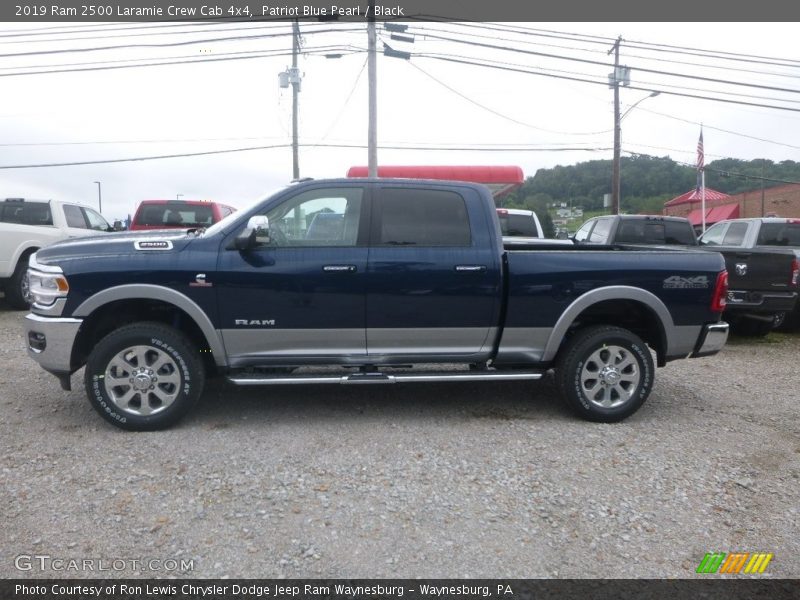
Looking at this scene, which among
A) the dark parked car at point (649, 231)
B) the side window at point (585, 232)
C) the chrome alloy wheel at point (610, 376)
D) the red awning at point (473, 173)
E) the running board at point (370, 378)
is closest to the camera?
the running board at point (370, 378)

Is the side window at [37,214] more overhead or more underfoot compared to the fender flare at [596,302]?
more overhead

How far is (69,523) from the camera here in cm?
313

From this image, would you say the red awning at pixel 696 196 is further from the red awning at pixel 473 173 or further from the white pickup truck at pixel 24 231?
the white pickup truck at pixel 24 231

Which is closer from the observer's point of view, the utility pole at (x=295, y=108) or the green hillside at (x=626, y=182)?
the utility pole at (x=295, y=108)

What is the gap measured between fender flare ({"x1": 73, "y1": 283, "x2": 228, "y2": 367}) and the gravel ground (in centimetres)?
78

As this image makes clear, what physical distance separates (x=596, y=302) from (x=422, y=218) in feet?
5.06

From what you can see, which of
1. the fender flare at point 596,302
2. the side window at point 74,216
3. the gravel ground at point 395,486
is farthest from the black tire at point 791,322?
the side window at point 74,216

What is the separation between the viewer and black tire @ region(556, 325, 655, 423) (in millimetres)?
4691

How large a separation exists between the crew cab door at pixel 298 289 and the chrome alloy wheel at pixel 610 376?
1.83m

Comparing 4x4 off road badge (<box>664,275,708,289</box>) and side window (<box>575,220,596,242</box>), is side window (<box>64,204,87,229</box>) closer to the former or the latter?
side window (<box>575,220,596,242</box>)

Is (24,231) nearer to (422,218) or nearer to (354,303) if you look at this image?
(354,303)

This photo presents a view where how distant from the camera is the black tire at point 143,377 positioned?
430 centimetres

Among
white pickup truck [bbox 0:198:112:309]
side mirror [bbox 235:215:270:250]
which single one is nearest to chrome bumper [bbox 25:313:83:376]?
side mirror [bbox 235:215:270:250]

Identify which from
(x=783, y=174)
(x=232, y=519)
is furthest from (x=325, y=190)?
(x=783, y=174)
